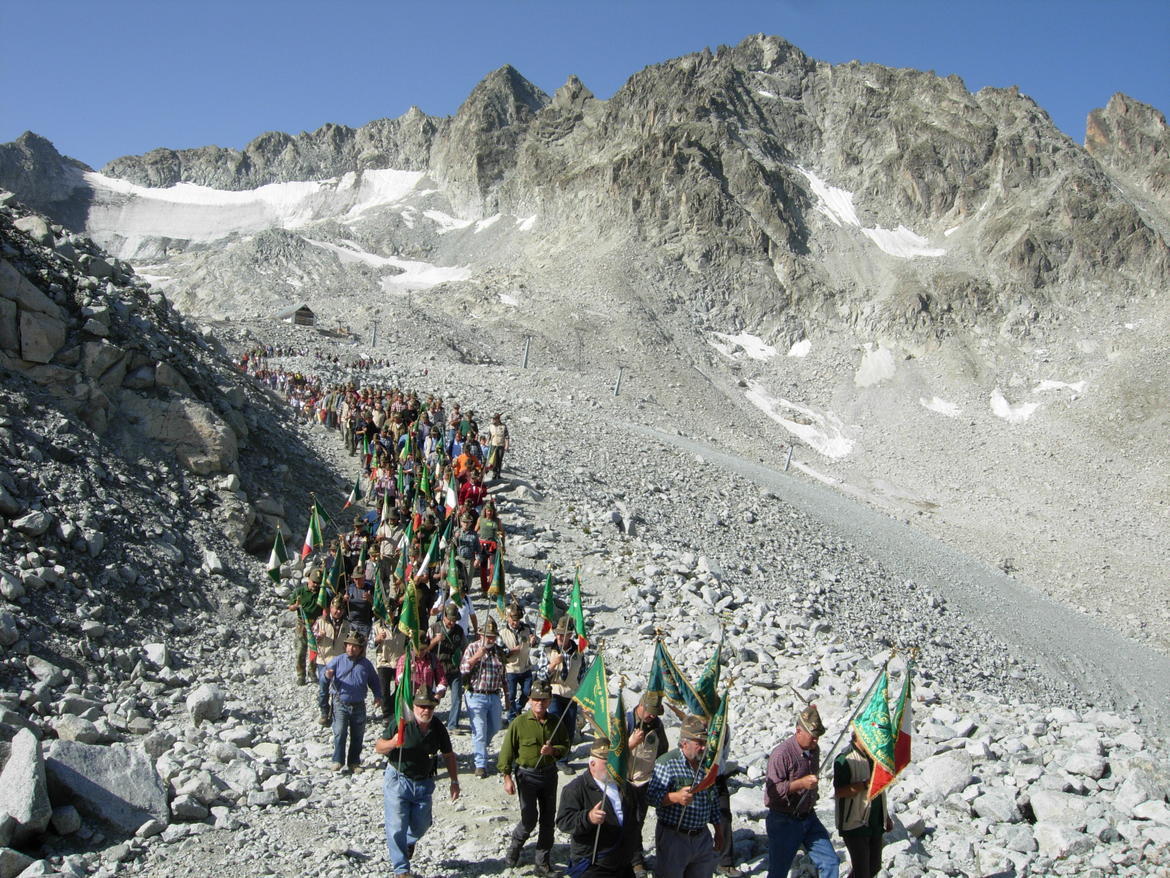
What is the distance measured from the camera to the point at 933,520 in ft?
147

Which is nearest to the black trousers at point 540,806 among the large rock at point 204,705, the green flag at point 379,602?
the large rock at point 204,705

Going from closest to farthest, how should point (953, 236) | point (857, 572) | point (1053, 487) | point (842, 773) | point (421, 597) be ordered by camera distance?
point (842, 773) < point (421, 597) < point (857, 572) < point (1053, 487) < point (953, 236)

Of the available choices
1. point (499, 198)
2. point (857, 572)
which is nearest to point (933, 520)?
point (857, 572)

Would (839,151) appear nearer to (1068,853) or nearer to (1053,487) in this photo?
(1053,487)

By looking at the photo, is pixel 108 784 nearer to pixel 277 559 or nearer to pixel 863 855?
pixel 863 855

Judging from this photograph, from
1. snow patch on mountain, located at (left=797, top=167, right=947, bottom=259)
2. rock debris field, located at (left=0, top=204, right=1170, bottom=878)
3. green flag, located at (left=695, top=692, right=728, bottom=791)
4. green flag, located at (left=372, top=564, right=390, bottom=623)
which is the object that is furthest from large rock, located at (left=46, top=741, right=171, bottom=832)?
snow patch on mountain, located at (left=797, top=167, right=947, bottom=259)

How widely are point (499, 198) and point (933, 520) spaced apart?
95717 millimetres

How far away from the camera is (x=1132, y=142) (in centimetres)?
9838

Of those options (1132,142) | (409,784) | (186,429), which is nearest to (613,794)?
(409,784)

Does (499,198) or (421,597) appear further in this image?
(499,198)

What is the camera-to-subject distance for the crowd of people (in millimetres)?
5406

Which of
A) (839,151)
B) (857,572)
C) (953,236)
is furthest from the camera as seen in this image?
(839,151)

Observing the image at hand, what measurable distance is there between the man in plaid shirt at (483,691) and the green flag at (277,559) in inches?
230

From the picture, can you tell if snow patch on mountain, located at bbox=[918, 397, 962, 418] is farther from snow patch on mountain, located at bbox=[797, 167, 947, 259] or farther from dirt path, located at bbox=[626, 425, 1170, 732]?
dirt path, located at bbox=[626, 425, 1170, 732]
